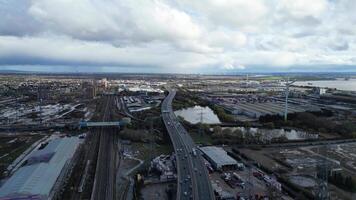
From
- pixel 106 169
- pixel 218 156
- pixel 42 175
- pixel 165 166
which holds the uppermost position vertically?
pixel 42 175

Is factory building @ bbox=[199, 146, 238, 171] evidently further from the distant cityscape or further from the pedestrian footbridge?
the pedestrian footbridge

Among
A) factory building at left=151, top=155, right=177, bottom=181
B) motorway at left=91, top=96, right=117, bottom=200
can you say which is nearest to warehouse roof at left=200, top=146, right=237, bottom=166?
factory building at left=151, top=155, right=177, bottom=181

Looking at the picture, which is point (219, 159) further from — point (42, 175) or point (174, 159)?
point (42, 175)

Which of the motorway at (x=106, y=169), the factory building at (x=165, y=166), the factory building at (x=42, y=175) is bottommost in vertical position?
the motorway at (x=106, y=169)

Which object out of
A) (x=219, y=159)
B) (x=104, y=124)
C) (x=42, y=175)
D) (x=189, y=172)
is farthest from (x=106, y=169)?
(x=104, y=124)

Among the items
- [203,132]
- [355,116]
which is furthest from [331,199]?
[355,116]

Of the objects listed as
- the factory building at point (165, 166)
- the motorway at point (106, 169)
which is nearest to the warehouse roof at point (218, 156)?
the factory building at point (165, 166)

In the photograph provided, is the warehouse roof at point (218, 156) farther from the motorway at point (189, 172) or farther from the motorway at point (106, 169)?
the motorway at point (106, 169)
